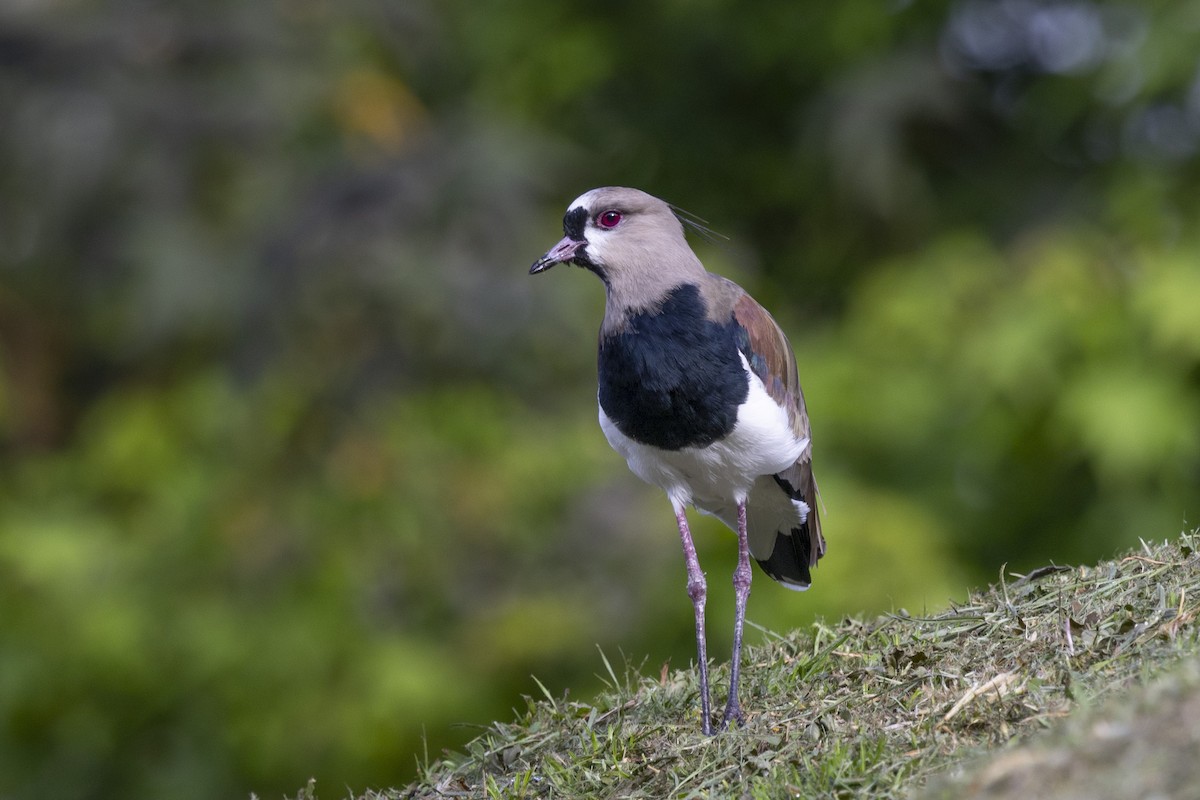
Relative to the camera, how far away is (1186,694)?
245 cm

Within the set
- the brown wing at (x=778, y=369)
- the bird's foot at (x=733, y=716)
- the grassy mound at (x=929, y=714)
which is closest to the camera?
the grassy mound at (x=929, y=714)

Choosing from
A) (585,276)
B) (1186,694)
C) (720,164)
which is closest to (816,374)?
(585,276)

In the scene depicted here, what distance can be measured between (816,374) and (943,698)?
4521 mm

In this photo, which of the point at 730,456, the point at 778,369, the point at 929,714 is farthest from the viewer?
the point at 778,369

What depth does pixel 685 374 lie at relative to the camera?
380cm

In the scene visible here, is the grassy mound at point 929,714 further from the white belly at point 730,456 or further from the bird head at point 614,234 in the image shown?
the bird head at point 614,234

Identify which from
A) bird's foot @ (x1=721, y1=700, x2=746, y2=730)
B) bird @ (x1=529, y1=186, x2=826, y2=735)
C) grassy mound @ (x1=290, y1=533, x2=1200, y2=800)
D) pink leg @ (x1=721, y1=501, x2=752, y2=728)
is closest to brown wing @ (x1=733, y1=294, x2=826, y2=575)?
bird @ (x1=529, y1=186, x2=826, y2=735)

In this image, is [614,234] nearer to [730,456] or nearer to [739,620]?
[730,456]

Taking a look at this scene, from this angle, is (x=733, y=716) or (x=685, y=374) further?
(x=685, y=374)

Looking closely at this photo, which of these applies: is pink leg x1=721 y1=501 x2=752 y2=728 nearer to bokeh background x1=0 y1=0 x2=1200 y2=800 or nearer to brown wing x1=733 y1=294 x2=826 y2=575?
brown wing x1=733 y1=294 x2=826 y2=575

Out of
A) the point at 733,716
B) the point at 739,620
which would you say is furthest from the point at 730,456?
the point at 733,716

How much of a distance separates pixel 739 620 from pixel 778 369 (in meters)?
0.72

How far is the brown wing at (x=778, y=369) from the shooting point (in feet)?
13.0

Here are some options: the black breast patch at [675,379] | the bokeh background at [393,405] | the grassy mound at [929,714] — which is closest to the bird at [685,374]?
the black breast patch at [675,379]
